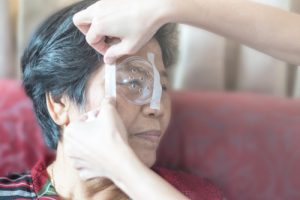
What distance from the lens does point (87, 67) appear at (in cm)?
127

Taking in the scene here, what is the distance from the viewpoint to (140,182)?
1081mm

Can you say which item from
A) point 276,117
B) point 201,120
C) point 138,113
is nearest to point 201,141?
point 201,120

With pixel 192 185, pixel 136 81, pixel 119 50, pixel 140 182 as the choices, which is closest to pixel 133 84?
pixel 136 81

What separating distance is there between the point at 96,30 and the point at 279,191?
773 mm

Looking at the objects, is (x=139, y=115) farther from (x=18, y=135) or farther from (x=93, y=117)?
(x=18, y=135)

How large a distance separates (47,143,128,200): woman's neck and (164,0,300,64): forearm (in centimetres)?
48

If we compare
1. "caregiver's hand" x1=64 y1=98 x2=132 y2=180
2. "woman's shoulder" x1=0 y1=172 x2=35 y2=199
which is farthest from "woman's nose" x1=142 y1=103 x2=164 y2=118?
"woman's shoulder" x1=0 y1=172 x2=35 y2=199

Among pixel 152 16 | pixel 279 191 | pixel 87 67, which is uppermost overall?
pixel 152 16

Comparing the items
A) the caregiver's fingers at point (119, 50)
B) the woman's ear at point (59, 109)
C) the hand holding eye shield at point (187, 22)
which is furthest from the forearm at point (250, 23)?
the woman's ear at point (59, 109)

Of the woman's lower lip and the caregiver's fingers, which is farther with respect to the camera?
the woman's lower lip

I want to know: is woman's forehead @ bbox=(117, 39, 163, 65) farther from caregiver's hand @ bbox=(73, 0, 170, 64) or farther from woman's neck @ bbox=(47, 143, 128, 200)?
woman's neck @ bbox=(47, 143, 128, 200)

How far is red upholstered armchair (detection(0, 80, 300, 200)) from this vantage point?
1518 millimetres

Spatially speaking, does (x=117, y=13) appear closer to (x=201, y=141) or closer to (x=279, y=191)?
(x=201, y=141)

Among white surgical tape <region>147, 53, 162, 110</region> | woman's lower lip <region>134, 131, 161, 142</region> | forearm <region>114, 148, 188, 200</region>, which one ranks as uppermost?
white surgical tape <region>147, 53, 162, 110</region>
